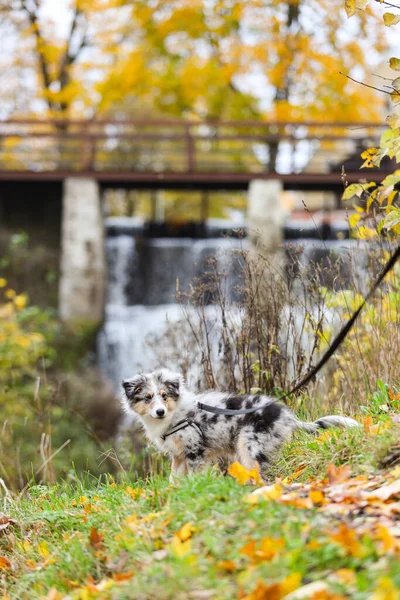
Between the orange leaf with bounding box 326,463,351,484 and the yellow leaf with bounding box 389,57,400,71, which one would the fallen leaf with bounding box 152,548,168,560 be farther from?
the yellow leaf with bounding box 389,57,400,71

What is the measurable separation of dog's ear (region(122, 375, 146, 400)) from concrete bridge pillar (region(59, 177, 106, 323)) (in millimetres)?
12189

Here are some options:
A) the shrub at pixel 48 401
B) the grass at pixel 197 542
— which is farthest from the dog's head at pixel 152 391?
the shrub at pixel 48 401

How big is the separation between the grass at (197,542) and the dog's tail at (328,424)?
0.08m

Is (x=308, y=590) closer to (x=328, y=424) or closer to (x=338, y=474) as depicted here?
(x=338, y=474)

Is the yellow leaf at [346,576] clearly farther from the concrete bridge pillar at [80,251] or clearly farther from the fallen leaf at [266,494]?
the concrete bridge pillar at [80,251]

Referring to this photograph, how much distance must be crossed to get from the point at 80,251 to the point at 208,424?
12.9m

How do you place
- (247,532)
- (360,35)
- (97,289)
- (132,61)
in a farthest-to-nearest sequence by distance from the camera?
1. (132,61)
2. (360,35)
3. (97,289)
4. (247,532)

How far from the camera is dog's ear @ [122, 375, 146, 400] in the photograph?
15.6 feet

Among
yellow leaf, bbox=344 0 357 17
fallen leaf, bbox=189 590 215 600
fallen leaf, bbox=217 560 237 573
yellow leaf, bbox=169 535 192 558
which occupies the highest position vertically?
Result: yellow leaf, bbox=344 0 357 17

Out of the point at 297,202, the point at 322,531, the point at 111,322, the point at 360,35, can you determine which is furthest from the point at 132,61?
the point at 297,202

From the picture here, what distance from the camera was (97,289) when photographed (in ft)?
55.5

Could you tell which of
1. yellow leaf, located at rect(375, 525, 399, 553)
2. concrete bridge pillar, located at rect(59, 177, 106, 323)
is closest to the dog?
yellow leaf, located at rect(375, 525, 399, 553)

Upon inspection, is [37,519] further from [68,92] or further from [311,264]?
[68,92]

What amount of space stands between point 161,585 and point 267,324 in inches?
123
